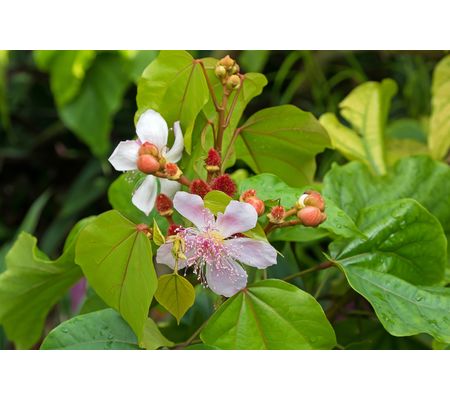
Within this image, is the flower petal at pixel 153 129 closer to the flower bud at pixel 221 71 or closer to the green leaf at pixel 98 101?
the flower bud at pixel 221 71

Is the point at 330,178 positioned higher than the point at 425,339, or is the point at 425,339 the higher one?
the point at 330,178

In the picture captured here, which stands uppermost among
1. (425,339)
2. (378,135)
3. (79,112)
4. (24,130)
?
(378,135)

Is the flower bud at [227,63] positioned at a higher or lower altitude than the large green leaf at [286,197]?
higher

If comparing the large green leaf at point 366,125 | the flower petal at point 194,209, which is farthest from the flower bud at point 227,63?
the large green leaf at point 366,125

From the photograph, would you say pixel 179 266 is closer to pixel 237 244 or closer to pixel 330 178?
pixel 237 244

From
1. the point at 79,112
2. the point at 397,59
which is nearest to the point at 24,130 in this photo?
the point at 79,112

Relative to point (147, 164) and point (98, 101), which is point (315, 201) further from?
point (98, 101)

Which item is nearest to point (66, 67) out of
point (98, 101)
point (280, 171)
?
point (98, 101)

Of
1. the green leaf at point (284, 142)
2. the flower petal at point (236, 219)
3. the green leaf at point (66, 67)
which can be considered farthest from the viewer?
the green leaf at point (66, 67)
